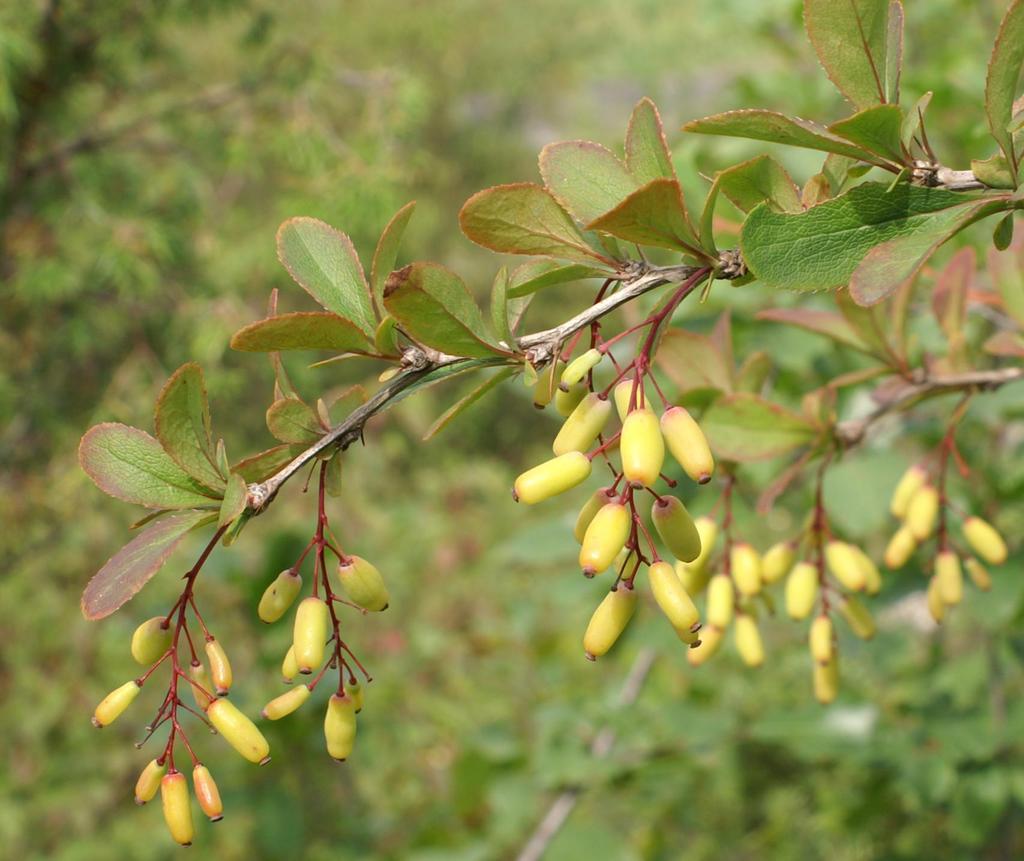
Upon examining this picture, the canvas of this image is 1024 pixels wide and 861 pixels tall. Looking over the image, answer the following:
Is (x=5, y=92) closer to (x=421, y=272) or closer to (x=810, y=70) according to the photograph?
(x=810, y=70)

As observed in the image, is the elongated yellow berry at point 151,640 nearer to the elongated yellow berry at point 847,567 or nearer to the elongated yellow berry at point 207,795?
the elongated yellow berry at point 207,795

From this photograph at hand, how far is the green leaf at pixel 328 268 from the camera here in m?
0.49

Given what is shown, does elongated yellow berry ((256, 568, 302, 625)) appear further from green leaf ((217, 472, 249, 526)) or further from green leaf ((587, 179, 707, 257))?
green leaf ((587, 179, 707, 257))

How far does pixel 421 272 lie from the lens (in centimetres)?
44

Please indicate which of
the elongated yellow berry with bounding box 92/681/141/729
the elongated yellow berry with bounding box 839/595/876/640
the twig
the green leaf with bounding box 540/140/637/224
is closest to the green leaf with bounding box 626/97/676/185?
the green leaf with bounding box 540/140/637/224

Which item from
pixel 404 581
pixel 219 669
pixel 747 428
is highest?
pixel 219 669

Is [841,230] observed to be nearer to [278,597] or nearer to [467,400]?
[467,400]

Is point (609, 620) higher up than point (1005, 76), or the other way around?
point (1005, 76)

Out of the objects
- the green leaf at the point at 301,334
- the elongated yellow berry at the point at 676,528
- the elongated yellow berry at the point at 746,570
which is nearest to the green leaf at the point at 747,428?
the elongated yellow berry at the point at 746,570

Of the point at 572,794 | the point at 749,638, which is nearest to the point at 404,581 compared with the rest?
the point at 572,794

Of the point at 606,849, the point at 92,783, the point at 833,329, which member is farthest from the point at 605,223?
the point at 92,783

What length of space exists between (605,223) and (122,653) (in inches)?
122

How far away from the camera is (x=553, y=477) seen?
477 millimetres

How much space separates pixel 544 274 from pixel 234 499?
17 centimetres
